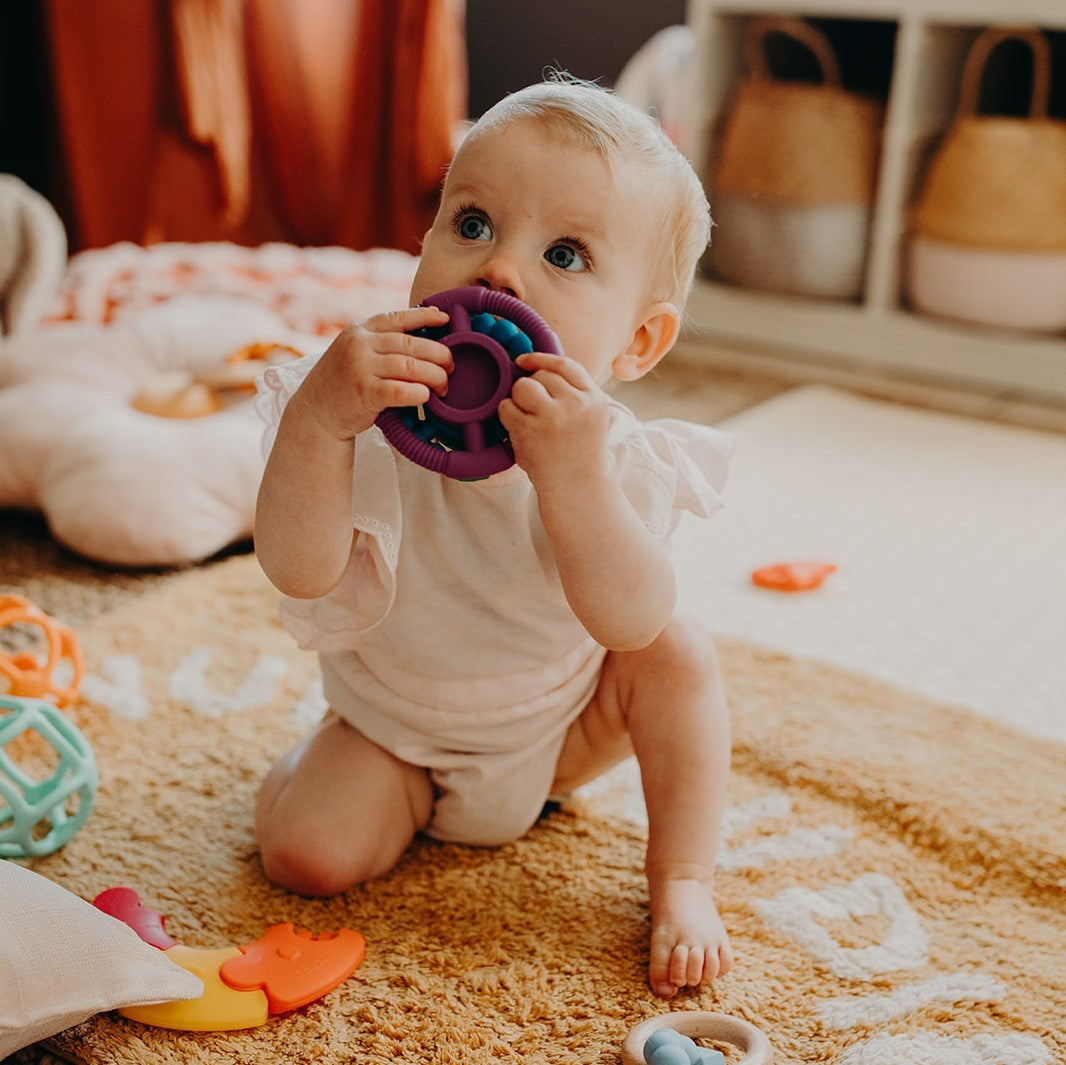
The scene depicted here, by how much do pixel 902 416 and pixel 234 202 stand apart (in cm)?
126

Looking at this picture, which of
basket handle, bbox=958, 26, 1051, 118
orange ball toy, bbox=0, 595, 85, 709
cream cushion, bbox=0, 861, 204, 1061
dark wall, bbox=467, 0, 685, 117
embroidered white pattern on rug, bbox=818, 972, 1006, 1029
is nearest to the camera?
cream cushion, bbox=0, 861, 204, 1061

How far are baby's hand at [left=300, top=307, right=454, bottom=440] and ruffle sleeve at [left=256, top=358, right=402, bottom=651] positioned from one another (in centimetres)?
8

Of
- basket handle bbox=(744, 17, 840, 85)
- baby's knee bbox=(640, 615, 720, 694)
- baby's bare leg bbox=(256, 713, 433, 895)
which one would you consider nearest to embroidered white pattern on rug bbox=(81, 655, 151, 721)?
baby's bare leg bbox=(256, 713, 433, 895)

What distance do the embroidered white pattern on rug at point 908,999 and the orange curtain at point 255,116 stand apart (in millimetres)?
1944

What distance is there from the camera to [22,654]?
110 centimetres

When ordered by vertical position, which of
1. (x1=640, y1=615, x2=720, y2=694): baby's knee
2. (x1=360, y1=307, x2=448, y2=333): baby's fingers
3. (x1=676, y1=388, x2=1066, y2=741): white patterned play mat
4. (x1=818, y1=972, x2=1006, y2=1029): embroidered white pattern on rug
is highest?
(x1=360, y1=307, x2=448, y2=333): baby's fingers

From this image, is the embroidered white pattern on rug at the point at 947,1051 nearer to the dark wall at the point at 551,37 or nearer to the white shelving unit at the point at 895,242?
the white shelving unit at the point at 895,242

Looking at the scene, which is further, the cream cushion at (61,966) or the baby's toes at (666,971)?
the baby's toes at (666,971)

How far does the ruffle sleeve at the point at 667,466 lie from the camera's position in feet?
2.75

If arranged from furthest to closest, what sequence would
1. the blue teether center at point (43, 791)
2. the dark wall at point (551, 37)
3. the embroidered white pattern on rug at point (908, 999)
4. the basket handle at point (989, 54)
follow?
the dark wall at point (551, 37), the basket handle at point (989, 54), the blue teether center at point (43, 791), the embroidered white pattern on rug at point (908, 999)

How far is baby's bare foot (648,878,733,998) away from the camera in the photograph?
2.61 ft

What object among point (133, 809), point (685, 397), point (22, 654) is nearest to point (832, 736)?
point (133, 809)

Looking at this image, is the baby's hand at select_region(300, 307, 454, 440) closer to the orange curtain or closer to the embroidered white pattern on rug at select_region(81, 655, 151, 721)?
the embroidered white pattern on rug at select_region(81, 655, 151, 721)

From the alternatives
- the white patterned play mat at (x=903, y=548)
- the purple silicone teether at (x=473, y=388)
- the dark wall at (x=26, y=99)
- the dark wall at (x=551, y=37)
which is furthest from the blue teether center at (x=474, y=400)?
the dark wall at (x=551, y=37)
